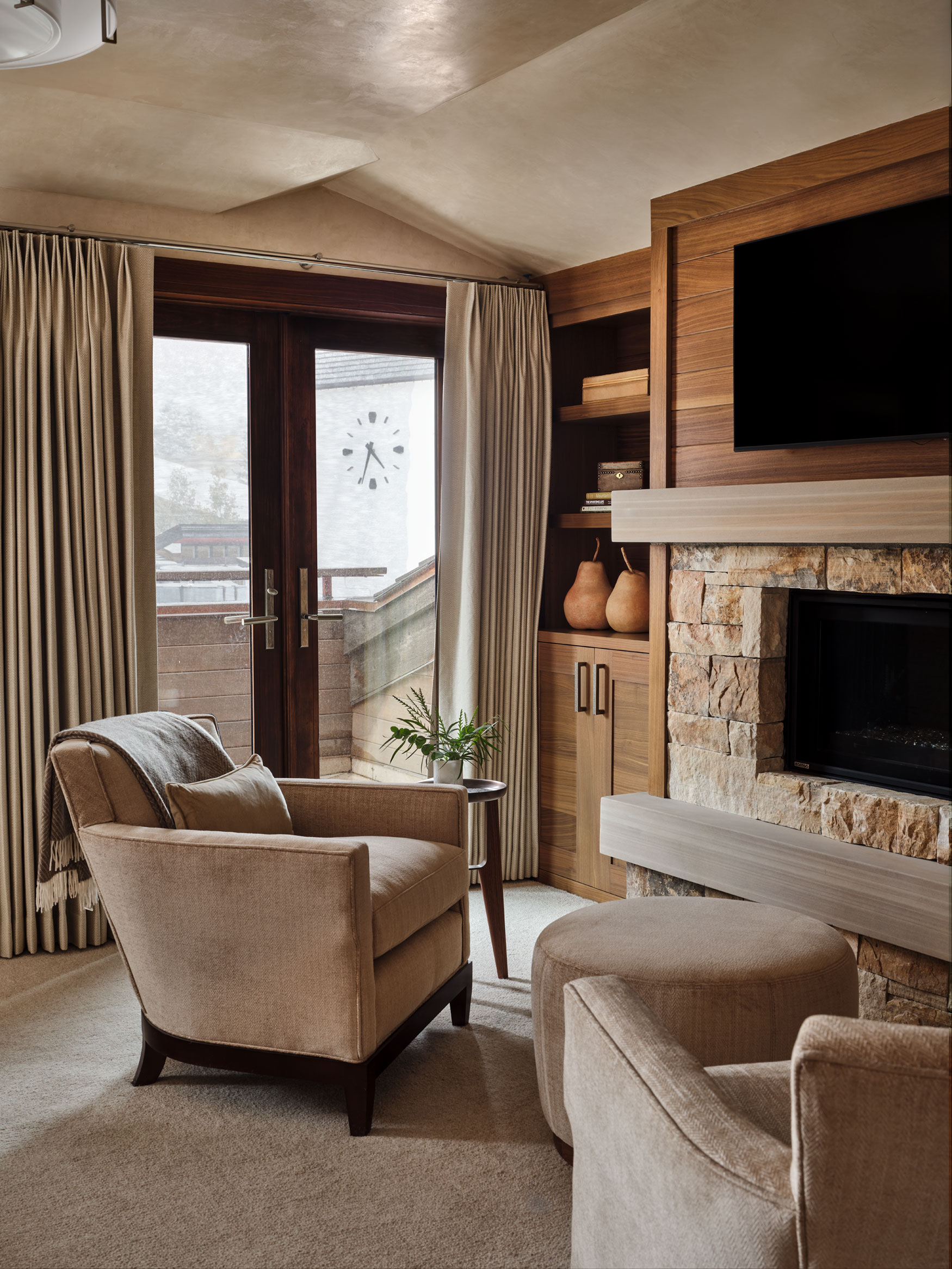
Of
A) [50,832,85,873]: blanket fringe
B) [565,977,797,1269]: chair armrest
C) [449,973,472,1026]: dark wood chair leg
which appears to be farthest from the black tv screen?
[50,832,85,873]: blanket fringe

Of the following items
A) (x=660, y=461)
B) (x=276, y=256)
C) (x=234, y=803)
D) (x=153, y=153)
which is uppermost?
(x=153, y=153)

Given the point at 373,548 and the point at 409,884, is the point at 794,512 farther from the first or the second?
the point at 373,548

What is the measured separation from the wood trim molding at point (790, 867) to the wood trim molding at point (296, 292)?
194 cm

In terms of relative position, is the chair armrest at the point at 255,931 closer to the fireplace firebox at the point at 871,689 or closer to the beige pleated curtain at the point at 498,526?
the fireplace firebox at the point at 871,689

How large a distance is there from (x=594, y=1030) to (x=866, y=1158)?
486 millimetres

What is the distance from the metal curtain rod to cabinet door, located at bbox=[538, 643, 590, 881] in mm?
1384

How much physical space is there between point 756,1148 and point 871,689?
2.00 m

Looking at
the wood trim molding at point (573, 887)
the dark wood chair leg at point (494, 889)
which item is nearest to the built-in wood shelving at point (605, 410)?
the dark wood chair leg at point (494, 889)

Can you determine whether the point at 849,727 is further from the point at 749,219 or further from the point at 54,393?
the point at 54,393

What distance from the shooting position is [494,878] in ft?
10.8

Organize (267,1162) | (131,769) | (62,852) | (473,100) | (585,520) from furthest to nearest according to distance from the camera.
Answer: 1. (585,520)
2. (473,100)
3. (62,852)
4. (131,769)
5. (267,1162)

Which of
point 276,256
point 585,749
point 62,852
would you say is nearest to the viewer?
point 62,852

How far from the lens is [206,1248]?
2.00m

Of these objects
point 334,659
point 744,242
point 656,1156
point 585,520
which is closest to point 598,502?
point 585,520
